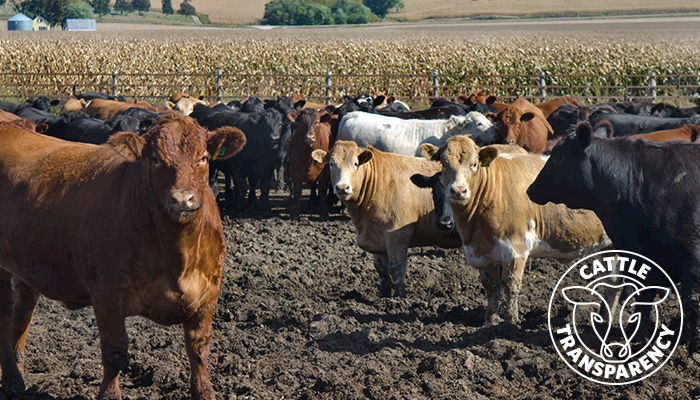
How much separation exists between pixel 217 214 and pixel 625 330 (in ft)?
11.3

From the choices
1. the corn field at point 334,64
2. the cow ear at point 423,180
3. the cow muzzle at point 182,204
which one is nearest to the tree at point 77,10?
the corn field at point 334,64

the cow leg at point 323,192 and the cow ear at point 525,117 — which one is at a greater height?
the cow ear at point 525,117

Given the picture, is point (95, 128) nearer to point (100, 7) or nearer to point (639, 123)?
point (639, 123)

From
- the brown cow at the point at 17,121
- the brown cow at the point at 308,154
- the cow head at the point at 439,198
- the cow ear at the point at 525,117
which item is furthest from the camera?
the brown cow at the point at 308,154

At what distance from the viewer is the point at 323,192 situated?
1497cm

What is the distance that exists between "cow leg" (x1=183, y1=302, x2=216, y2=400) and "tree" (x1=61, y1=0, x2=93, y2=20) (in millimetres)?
89129

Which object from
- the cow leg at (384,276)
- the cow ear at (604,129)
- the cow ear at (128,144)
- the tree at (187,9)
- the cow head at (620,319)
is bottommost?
the tree at (187,9)

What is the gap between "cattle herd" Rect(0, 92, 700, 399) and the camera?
5758 mm

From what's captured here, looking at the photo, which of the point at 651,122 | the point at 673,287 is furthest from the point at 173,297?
the point at 651,122

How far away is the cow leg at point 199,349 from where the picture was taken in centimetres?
600

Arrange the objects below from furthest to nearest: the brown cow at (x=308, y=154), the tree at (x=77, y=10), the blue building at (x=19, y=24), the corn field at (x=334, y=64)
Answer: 1. the tree at (x=77, y=10)
2. the blue building at (x=19, y=24)
3. the corn field at (x=334, y=64)
4. the brown cow at (x=308, y=154)

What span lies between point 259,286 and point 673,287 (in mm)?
4238

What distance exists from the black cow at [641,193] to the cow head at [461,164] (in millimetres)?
652

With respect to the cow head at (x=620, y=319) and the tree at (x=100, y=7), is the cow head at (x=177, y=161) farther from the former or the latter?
the tree at (x=100, y=7)
